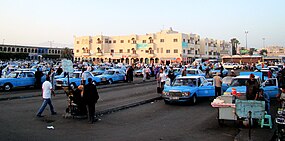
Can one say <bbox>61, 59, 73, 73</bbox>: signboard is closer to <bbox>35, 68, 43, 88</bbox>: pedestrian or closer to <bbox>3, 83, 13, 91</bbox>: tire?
<bbox>35, 68, 43, 88</bbox>: pedestrian

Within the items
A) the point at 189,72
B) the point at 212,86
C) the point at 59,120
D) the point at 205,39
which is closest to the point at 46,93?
the point at 59,120

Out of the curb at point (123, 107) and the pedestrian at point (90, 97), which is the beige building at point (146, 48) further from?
the pedestrian at point (90, 97)

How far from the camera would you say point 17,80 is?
21.5m

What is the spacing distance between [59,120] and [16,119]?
168cm

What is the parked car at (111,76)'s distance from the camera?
92.0 ft

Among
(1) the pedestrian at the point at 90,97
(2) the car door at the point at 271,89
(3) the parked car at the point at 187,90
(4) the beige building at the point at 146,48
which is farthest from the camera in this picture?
(4) the beige building at the point at 146,48

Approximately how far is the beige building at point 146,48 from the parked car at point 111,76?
162 feet

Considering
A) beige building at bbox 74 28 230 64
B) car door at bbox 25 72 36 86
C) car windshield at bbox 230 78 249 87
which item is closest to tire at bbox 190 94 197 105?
car windshield at bbox 230 78 249 87

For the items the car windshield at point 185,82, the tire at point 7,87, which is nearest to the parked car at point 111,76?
the tire at point 7,87

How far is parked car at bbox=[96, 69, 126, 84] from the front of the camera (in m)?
28.1

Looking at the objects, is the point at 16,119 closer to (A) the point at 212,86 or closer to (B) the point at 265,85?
(A) the point at 212,86

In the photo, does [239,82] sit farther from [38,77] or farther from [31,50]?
[31,50]

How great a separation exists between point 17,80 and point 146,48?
70266mm

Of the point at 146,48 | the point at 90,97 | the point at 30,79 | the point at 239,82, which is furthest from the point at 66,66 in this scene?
the point at 146,48
